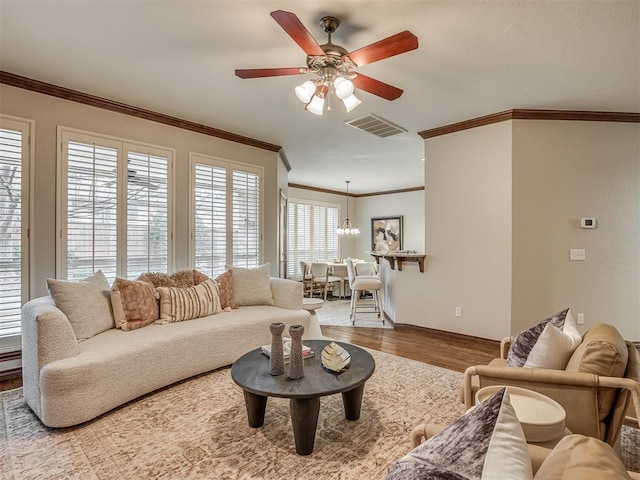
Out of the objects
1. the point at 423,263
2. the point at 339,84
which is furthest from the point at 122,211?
the point at 423,263

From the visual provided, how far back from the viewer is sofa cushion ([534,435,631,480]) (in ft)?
2.19

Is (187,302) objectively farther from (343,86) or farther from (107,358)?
(343,86)

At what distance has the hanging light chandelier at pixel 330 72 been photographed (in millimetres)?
2123

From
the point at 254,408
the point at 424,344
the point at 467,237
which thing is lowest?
the point at 424,344

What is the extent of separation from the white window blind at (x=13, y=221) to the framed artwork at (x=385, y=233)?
22.9 feet

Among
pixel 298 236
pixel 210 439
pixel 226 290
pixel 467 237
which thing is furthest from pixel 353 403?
pixel 298 236

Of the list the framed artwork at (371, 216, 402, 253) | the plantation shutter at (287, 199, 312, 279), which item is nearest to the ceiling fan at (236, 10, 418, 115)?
the plantation shutter at (287, 199, 312, 279)

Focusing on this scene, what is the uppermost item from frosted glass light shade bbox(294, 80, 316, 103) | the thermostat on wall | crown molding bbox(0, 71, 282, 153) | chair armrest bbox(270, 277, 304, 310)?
crown molding bbox(0, 71, 282, 153)

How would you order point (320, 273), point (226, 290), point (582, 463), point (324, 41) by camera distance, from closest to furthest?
point (582, 463), point (324, 41), point (226, 290), point (320, 273)

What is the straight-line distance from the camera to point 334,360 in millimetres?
2107

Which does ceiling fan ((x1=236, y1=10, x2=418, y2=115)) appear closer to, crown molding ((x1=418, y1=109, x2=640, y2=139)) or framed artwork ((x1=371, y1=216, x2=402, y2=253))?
crown molding ((x1=418, y1=109, x2=640, y2=139))

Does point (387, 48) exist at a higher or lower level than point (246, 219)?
higher

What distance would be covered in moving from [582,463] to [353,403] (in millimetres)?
1662

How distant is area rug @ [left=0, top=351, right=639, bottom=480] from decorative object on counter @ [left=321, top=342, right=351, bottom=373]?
0.40m
